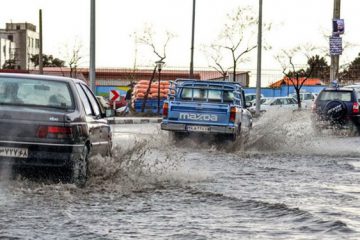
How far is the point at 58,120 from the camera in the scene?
9836 millimetres

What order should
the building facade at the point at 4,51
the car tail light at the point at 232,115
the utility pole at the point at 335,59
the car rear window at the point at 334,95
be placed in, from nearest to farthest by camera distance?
1. the car tail light at the point at 232,115
2. the car rear window at the point at 334,95
3. the utility pole at the point at 335,59
4. the building facade at the point at 4,51

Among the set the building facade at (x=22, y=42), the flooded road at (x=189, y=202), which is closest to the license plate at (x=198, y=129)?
the flooded road at (x=189, y=202)

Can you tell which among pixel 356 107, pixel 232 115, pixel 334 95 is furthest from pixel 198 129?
pixel 334 95

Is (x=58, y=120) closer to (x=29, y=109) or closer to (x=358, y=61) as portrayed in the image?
(x=29, y=109)

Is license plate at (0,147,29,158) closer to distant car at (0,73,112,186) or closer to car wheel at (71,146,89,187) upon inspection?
distant car at (0,73,112,186)

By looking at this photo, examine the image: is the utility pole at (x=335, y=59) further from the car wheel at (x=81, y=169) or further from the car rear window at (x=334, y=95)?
the car wheel at (x=81, y=169)

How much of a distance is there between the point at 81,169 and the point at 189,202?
53.6 inches

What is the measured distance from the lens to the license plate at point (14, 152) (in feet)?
32.0

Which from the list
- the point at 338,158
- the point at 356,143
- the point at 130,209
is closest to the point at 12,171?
the point at 130,209

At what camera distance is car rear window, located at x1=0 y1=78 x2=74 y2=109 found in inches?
409

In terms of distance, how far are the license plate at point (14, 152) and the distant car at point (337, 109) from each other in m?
16.6

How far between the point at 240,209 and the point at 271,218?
750mm

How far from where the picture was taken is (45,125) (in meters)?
9.80

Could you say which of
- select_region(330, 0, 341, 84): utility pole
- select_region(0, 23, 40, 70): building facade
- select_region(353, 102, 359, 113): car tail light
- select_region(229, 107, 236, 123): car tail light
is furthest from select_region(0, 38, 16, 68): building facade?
select_region(229, 107, 236, 123): car tail light
